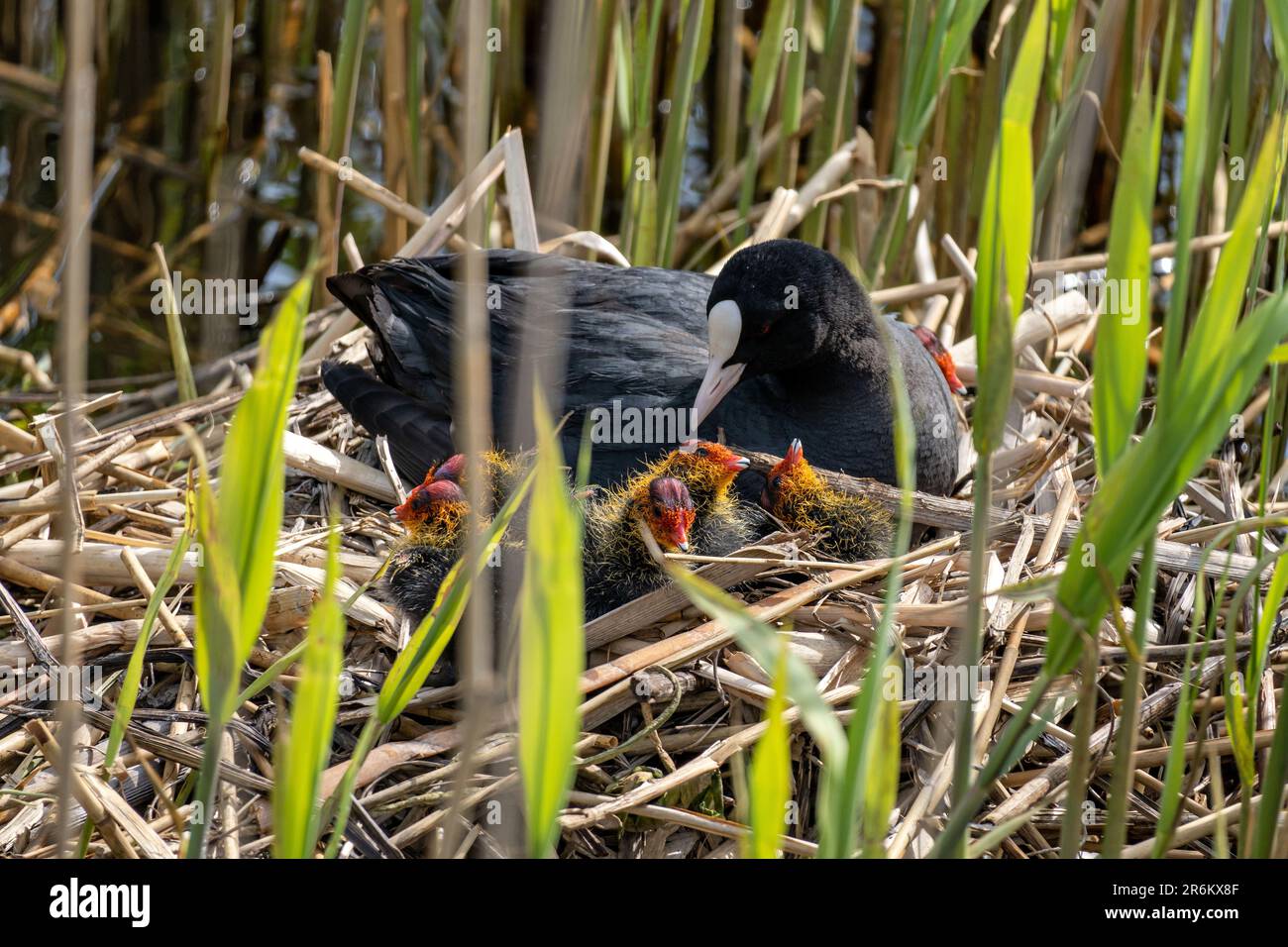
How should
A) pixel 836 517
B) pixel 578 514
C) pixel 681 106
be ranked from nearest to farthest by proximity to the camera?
pixel 578 514 → pixel 836 517 → pixel 681 106

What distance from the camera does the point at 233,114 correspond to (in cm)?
471

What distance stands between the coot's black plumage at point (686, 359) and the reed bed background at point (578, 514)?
0.62ft

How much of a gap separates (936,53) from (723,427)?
0.86 meters

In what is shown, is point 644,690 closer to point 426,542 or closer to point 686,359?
point 426,542

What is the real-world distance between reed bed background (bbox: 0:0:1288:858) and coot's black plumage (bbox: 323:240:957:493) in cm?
19

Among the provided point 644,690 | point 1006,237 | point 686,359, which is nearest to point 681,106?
point 686,359

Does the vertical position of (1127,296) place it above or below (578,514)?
above

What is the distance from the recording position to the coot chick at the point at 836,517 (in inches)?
90.7

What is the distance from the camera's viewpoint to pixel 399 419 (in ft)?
9.12

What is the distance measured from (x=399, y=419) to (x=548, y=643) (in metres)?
1.75

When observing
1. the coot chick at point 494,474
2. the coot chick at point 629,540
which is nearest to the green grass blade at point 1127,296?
the coot chick at point 629,540

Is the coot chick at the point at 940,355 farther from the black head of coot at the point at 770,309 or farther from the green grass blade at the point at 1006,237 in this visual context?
the green grass blade at the point at 1006,237

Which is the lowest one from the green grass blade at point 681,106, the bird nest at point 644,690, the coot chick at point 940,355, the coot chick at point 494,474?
the bird nest at point 644,690

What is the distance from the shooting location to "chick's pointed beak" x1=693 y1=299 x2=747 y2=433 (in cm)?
248
